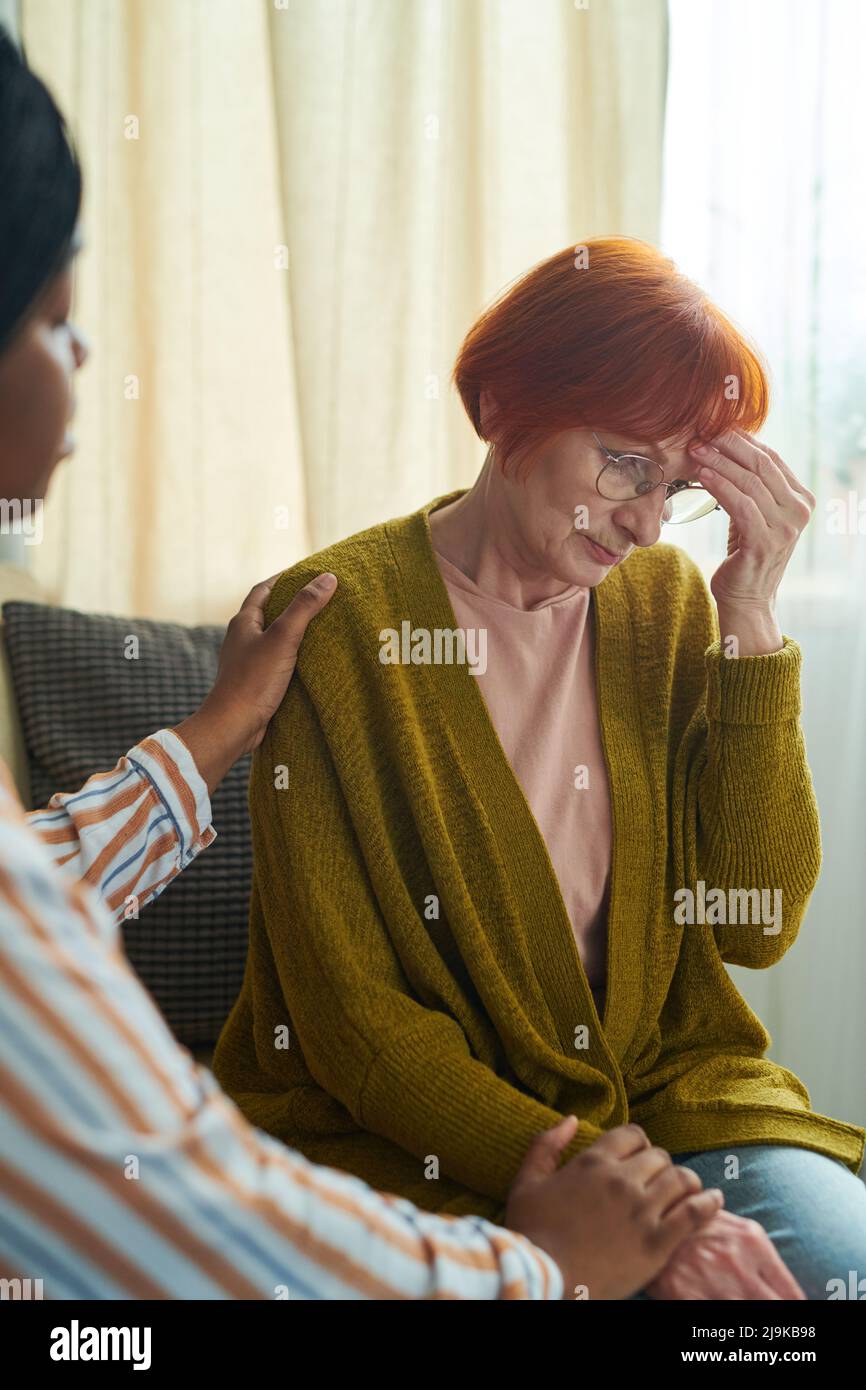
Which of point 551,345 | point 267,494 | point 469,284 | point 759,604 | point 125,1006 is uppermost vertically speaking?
point 469,284

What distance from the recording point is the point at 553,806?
1.28 m

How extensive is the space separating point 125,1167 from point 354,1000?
22.7 inches

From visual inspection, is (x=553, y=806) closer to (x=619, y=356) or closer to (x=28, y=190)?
(x=619, y=356)

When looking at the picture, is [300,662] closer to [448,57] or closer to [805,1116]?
[805,1116]

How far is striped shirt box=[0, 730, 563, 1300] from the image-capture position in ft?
1.71

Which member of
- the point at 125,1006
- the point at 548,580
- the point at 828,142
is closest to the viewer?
the point at 125,1006

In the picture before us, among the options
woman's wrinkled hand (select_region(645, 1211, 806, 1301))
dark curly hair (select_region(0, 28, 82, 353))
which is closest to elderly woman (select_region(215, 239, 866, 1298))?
woman's wrinkled hand (select_region(645, 1211, 806, 1301))

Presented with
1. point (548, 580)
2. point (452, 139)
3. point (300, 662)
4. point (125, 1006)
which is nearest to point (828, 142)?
point (452, 139)

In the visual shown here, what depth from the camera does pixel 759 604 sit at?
48.9 inches

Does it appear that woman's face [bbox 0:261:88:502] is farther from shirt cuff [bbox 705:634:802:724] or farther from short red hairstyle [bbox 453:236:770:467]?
shirt cuff [bbox 705:634:802:724]

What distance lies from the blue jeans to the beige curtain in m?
1.25

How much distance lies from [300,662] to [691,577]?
49 cm

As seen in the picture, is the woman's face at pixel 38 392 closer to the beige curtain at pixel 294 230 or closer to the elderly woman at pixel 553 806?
the elderly woman at pixel 553 806

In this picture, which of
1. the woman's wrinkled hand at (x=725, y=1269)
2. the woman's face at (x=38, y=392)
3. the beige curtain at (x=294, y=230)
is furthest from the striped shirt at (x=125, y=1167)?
the beige curtain at (x=294, y=230)
